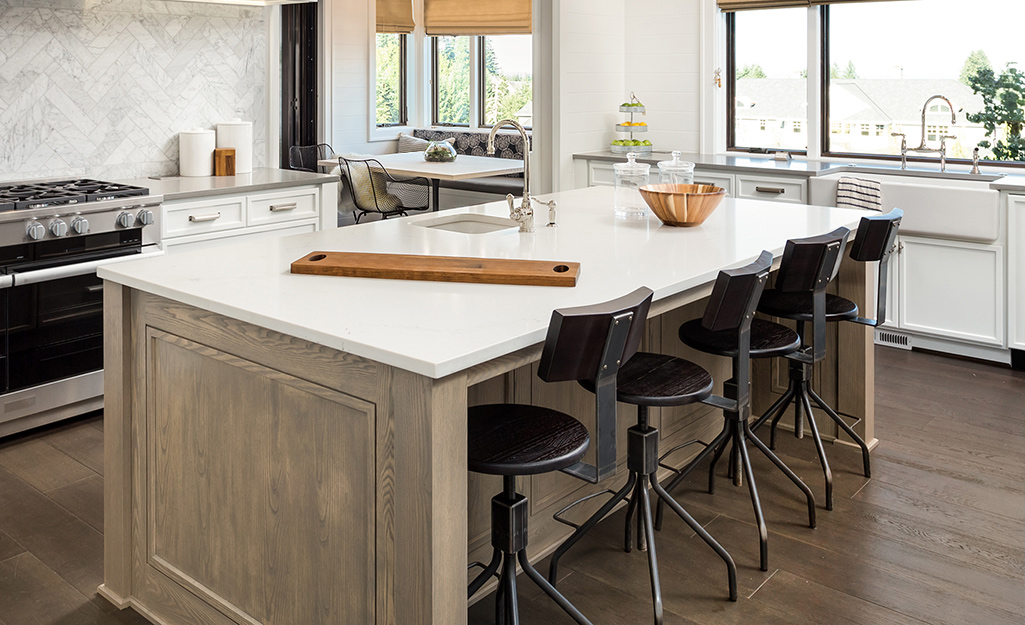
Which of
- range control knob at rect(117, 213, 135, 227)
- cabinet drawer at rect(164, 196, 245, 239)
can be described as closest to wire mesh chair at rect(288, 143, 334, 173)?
cabinet drawer at rect(164, 196, 245, 239)

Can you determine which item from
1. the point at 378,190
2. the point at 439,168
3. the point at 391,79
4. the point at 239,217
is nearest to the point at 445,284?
the point at 239,217

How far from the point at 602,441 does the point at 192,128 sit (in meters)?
3.65

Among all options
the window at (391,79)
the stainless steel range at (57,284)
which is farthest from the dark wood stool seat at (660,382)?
the window at (391,79)

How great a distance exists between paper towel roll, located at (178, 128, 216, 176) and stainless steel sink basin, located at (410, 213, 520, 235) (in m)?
1.86

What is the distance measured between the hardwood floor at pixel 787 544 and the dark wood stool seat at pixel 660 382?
1.93 feet

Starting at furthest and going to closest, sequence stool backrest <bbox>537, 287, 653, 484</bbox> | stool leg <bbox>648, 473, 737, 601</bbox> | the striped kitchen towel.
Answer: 1. the striped kitchen towel
2. stool leg <bbox>648, 473, 737, 601</bbox>
3. stool backrest <bbox>537, 287, 653, 484</bbox>

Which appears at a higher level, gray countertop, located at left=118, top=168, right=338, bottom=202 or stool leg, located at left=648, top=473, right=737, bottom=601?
gray countertop, located at left=118, top=168, right=338, bottom=202

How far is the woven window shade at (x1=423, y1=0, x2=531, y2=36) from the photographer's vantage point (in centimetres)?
894

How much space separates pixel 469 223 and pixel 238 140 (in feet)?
6.41

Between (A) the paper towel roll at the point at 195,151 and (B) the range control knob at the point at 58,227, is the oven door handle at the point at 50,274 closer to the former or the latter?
(B) the range control knob at the point at 58,227

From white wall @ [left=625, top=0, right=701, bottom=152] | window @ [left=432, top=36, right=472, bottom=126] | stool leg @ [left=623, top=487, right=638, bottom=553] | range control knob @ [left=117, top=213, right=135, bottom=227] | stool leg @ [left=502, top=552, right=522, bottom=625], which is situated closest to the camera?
stool leg @ [left=502, top=552, right=522, bottom=625]

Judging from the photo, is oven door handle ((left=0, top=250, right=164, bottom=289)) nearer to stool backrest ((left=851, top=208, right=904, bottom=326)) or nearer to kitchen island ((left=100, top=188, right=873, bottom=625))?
kitchen island ((left=100, top=188, right=873, bottom=625))

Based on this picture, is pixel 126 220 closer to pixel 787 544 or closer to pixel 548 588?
pixel 548 588

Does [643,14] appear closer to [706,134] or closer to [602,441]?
[706,134]
